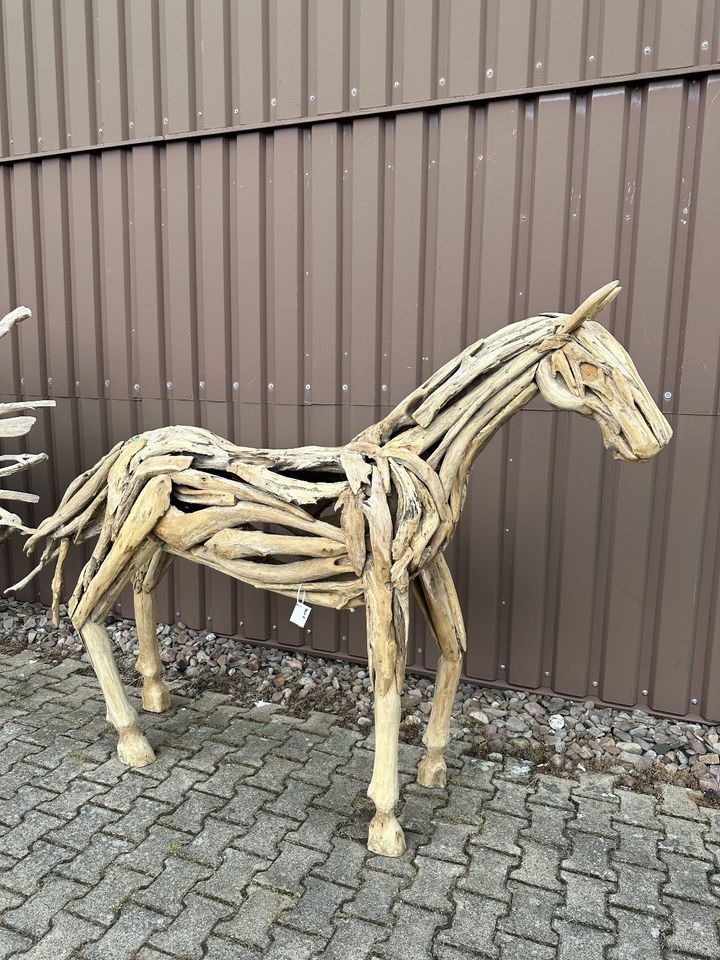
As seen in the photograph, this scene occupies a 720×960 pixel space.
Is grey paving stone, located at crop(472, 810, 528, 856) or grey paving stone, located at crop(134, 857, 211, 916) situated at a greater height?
grey paving stone, located at crop(134, 857, 211, 916)

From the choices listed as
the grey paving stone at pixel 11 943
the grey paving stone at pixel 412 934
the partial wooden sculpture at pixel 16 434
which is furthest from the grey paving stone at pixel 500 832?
the partial wooden sculpture at pixel 16 434

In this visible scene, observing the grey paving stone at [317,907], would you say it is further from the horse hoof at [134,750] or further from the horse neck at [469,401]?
the horse neck at [469,401]

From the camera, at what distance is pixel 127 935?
220cm

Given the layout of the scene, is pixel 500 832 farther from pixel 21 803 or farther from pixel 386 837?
pixel 21 803

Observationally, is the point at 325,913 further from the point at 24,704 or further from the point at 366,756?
the point at 24,704

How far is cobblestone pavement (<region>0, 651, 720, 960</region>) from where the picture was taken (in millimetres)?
2209

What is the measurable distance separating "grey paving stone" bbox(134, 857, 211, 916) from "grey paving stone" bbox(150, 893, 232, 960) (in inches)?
1.5

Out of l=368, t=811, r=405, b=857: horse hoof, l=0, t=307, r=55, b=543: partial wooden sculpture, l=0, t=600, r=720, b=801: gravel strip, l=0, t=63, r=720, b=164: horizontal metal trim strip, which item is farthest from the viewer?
l=0, t=307, r=55, b=543: partial wooden sculpture

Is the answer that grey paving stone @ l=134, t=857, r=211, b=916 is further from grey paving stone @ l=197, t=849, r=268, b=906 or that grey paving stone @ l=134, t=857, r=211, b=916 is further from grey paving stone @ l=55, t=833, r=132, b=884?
grey paving stone @ l=55, t=833, r=132, b=884

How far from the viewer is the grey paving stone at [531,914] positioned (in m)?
2.23

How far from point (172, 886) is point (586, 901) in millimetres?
1448

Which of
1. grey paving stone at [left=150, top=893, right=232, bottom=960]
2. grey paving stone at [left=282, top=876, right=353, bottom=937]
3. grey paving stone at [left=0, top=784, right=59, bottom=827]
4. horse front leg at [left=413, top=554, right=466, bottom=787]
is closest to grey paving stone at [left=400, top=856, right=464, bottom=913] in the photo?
grey paving stone at [left=282, top=876, right=353, bottom=937]

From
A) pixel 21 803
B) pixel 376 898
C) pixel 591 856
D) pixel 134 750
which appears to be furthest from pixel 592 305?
pixel 21 803

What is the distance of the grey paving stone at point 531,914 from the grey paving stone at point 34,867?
63.4 inches
